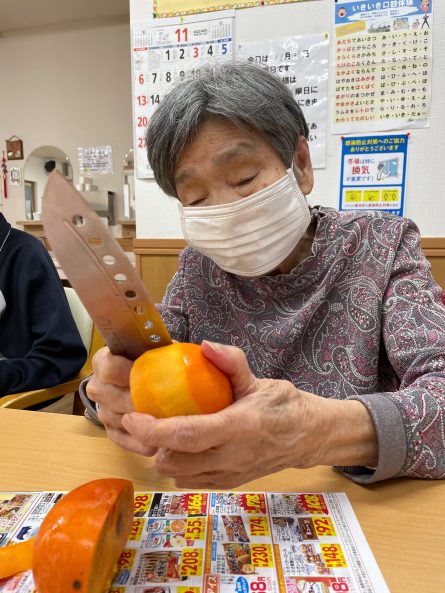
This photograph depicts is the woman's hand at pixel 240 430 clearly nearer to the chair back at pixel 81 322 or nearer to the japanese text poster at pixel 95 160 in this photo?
the chair back at pixel 81 322

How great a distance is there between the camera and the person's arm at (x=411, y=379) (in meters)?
0.62

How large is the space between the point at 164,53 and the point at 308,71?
26.4 inches

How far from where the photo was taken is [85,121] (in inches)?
173

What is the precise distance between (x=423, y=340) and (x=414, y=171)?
4.18 ft

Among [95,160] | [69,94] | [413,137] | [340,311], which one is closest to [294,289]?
[340,311]

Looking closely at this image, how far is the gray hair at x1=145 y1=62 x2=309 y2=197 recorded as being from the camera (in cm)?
83

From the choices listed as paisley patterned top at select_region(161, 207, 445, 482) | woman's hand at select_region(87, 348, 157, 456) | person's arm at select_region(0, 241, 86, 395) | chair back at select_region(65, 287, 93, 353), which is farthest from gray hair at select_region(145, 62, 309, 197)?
chair back at select_region(65, 287, 93, 353)

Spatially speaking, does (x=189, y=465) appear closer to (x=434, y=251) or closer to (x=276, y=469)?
(x=276, y=469)

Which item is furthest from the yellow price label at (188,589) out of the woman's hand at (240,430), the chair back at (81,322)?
the chair back at (81,322)

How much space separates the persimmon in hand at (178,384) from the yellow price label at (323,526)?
22 centimetres

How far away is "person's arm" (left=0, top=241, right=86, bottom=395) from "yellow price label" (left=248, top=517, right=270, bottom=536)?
109cm

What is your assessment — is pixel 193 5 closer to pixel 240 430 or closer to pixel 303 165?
pixel 303 165

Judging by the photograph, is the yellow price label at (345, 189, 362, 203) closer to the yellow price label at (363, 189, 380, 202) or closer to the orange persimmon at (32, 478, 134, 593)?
the yellow price label at (363, 189, 380, 202)

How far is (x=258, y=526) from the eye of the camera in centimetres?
56
